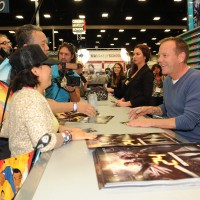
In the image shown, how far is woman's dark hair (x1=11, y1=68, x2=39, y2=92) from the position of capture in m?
1.57

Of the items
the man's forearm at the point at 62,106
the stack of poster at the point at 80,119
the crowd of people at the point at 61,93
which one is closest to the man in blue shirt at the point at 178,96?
the crowd of people at the point at 61,93

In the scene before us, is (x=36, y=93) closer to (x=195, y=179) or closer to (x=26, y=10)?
(x=195, y=179)

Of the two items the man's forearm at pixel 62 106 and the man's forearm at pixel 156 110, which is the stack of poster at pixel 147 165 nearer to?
the man's forearm at pixel 62 106

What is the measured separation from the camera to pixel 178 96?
2.24m

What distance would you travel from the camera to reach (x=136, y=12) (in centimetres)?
1378

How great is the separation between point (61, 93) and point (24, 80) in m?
1.58

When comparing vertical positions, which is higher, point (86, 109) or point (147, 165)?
point (86, 109)

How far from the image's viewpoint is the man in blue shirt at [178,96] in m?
1.97

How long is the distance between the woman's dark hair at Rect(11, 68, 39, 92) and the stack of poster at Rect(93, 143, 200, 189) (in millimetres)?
543

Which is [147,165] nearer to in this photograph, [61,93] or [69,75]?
[69,75]

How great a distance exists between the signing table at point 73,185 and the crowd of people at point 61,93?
0.16m

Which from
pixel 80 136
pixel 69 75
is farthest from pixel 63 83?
pixel 80 136

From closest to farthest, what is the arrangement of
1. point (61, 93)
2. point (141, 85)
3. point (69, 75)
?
point (69, 75)
point (61, 93)
point (141, 85)

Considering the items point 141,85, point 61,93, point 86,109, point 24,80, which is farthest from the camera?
point 141,85
